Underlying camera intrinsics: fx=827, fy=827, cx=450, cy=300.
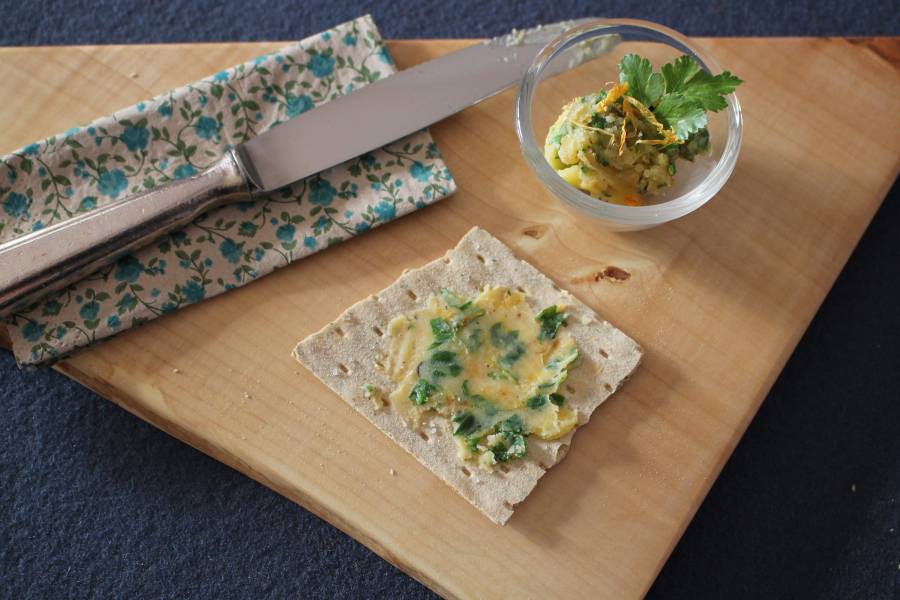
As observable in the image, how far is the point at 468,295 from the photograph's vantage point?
1.82m

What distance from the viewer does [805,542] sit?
201cm

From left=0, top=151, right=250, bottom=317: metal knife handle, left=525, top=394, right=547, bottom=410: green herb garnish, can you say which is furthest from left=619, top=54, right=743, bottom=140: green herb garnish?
left=0, top=151, right=250, bottom=317: metal knife handle

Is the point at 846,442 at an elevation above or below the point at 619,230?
below

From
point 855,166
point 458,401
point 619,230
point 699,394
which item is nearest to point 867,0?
point 855,166

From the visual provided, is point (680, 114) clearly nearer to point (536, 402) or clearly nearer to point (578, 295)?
point (578, 295)

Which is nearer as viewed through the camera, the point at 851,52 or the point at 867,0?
the point at 851,52

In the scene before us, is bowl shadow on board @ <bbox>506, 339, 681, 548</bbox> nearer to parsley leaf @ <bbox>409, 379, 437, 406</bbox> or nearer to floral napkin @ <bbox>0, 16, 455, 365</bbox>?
parsley leaf @ <bbox>409, 379, 437, 406</bbox>

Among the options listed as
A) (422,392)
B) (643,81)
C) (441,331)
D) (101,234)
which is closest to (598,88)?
(643,81)

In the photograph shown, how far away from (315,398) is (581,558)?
25.9 inches

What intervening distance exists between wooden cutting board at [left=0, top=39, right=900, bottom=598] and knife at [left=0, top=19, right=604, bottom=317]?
9cm

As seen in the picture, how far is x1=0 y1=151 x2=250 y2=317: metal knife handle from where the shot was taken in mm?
1679

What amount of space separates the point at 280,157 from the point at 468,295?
514mm

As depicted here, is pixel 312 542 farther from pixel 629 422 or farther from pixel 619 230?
pixel 619 230

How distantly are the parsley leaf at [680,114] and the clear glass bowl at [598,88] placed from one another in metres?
0.15
